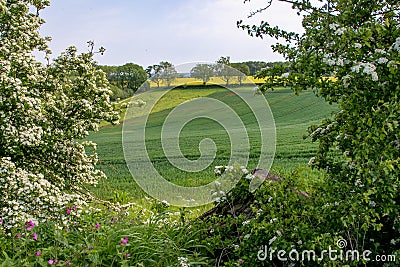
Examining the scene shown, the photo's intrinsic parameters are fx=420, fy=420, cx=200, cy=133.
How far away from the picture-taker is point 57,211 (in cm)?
522

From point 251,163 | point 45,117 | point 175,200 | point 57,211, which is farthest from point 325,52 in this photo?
point 251,163

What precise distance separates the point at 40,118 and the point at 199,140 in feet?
40.2

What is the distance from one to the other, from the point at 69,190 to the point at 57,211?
1.76 metres

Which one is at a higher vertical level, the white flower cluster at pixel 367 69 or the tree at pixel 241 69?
the tree at pixel 241 69

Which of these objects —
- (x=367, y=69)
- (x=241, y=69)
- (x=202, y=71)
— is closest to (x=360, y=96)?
(x=367, y=69)

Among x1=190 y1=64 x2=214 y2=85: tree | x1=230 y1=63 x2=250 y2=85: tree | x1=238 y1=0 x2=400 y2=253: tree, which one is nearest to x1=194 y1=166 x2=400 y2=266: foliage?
x1=238 y1=0 x2=400 y2=253: tree

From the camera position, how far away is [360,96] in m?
2.93

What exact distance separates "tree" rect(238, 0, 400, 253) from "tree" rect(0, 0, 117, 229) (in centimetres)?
315

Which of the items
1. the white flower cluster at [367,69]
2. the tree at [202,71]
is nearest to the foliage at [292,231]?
the white flower cluster at [367,69]

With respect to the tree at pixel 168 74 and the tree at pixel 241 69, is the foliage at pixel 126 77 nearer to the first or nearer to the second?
the tree at pixel 241 69

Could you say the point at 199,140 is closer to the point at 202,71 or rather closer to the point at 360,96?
the point at 202,71

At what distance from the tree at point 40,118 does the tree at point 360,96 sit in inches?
124

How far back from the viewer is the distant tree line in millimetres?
8672

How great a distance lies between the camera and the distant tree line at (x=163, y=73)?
8.67 m
